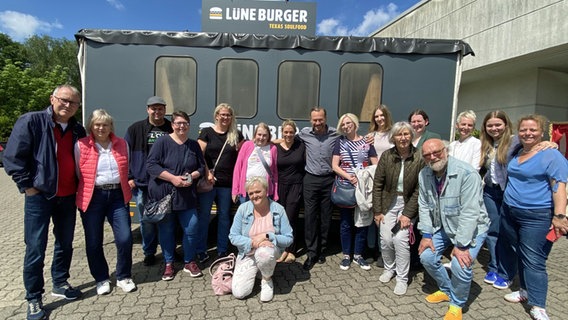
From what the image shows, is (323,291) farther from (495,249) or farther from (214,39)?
(214,39)

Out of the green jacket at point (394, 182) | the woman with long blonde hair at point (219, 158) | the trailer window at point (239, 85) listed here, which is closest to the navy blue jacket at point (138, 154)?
the woman with long blonde hair at point (219, 158)

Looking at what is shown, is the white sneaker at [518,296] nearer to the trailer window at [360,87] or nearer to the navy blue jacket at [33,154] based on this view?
the trailer window at [360,87]

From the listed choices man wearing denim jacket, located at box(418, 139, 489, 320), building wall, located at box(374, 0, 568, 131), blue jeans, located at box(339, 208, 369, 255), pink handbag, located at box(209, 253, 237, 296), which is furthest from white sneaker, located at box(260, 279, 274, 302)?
building wall, located at box(374, 0, 568, 131)

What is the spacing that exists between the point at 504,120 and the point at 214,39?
12.0ft

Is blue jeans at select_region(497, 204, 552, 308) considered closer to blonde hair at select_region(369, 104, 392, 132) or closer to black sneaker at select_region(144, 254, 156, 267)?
blonde hair at select_region(369, 104, 392, 132)

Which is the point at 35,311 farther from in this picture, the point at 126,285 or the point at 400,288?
the point at 400,288

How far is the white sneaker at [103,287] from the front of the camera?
3.27 metres

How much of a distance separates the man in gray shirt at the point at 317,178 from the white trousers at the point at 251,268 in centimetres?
78

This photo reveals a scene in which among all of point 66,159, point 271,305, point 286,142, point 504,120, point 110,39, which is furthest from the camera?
point 110,39

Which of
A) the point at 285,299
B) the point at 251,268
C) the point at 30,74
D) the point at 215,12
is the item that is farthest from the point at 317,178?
the point at 30,74

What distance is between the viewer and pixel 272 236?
10.7 feet

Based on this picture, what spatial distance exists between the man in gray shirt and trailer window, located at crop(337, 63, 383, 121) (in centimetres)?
97

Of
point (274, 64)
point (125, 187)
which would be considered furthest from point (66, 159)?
point (274, 64)

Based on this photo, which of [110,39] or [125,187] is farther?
[110,39]
